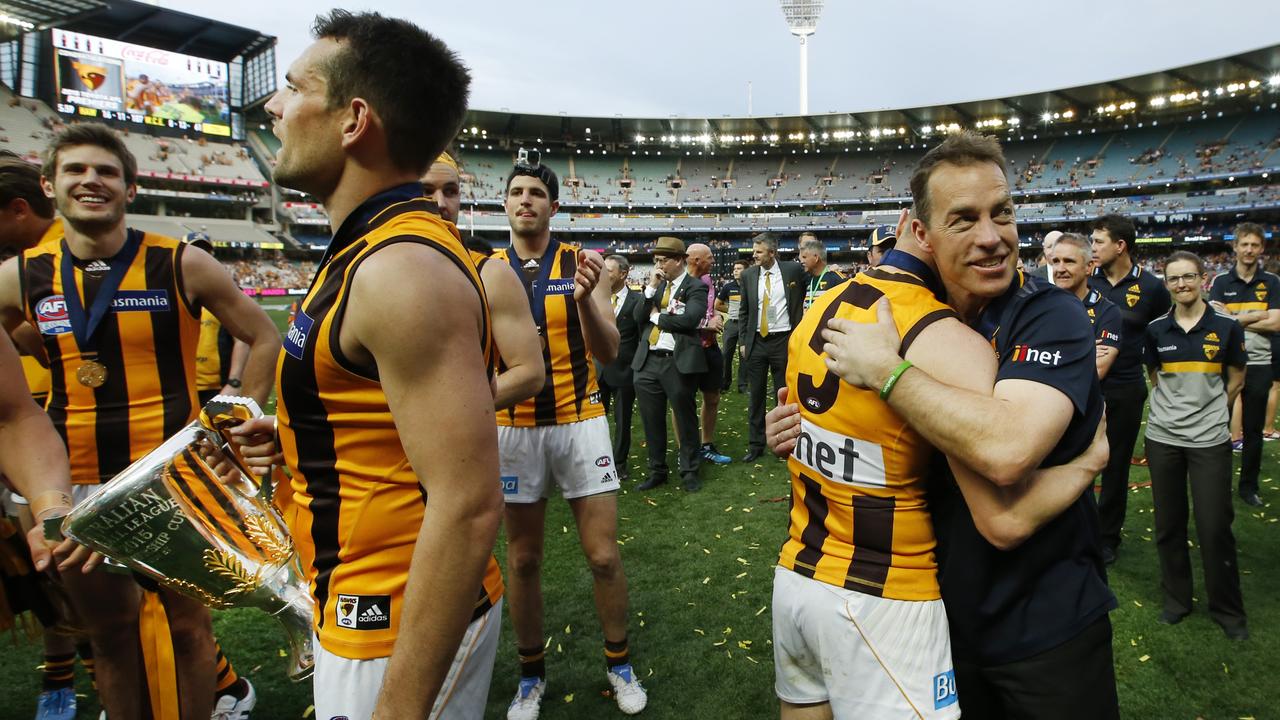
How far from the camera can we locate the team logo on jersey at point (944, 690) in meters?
1.69

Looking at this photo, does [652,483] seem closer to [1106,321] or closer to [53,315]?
[1106,321]

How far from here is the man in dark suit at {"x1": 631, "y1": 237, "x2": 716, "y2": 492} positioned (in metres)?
6.90

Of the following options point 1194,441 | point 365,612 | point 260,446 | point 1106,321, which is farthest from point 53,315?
point 1194,441

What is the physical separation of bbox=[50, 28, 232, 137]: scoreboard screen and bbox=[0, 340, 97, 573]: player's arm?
188ft

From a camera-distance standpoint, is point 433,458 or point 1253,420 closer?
point 433,458

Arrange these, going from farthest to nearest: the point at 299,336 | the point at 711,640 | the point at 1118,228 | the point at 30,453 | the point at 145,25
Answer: the point at 145,25 < the point at 1118,228 < the point at 711,640 < the point at 30,453 < the point at 299,336

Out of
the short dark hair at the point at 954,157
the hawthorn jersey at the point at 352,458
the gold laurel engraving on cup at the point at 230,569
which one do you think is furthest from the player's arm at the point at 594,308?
the gold laurel engraving on cup at the point at 230,569

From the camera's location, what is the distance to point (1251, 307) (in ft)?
19.4

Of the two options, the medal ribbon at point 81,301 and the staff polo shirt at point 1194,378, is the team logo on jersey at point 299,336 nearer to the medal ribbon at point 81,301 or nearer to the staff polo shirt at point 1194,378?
the medal ribbon at point 81,301

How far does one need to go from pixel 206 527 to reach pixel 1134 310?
19.4 feet

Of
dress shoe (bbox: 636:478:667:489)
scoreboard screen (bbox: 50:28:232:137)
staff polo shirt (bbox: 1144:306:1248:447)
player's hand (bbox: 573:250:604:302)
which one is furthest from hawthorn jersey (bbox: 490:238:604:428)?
scoreboard screen (bbox: 50:28:232:137)

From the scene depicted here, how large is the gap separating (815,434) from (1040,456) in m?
0.59

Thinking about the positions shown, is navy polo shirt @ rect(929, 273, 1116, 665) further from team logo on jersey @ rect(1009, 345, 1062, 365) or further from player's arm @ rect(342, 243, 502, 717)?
player's arm @ rect(342, 243, 502, 717)

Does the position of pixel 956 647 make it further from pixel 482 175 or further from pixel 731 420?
pixel 482 175
